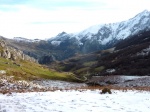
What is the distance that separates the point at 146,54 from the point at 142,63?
1706 cm

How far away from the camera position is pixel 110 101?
29.7 m

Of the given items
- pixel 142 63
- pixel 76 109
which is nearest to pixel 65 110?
pixel 76 109

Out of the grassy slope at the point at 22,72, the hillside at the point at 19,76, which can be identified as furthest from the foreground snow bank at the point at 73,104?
the grassy slope at the point at 22,72

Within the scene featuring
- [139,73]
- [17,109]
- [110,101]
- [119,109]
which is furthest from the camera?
[139,73]

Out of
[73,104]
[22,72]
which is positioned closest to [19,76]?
[22,72]

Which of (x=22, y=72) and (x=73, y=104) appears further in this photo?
(x=22, y=72)

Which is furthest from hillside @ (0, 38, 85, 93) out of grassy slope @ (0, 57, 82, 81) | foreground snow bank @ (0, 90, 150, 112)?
foreground snow bank @ (0, 90, 150, 112)

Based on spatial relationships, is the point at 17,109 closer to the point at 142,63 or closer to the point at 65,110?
the point at 65,110

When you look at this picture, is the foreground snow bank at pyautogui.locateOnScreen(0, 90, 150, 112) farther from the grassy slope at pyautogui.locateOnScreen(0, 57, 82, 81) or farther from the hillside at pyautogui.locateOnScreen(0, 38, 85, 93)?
the grassy slope at pyautogui.locateOnScreen(0, 57, 82, 81)

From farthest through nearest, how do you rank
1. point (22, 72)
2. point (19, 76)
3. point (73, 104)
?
point (22, 72)
point (19, 76)
point (73, 104)

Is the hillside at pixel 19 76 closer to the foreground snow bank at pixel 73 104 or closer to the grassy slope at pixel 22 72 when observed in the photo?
the grassy slope at pixel 22 72

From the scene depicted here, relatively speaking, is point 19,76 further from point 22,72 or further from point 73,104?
point 73,104

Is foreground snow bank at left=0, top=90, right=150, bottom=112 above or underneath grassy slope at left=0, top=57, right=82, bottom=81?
underneath

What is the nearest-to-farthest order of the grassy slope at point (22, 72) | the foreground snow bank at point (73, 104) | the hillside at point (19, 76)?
the foreground snow bank at point (73, 104) → the hillside at point (19, 76) → the grassy slope at point (22, 72)
